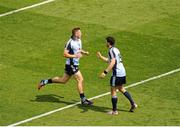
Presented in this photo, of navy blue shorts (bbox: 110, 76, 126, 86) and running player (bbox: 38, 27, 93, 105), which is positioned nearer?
navy blue shorts (bbox: 110, 76, 126, 86)

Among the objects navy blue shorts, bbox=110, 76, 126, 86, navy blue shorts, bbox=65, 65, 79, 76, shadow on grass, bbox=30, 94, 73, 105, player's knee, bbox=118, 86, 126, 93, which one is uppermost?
navy blue shorts, bbox=65, 65, 79, 76

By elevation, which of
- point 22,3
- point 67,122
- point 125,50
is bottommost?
point 67,122

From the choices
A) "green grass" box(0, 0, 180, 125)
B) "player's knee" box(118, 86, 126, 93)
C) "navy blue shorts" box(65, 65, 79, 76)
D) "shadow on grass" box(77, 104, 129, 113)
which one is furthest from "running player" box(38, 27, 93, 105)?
"player's knee" box(118, 86, 126, 93)

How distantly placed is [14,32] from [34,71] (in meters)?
4.33

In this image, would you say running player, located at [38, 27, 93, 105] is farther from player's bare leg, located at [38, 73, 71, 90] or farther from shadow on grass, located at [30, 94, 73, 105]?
shadow on grass, located at [30, 94, 73, 105]

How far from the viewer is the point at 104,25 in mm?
27984

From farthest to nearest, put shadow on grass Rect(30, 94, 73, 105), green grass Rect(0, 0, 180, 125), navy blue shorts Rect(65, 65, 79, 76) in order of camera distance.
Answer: shadow on grass Rect(30, 94, 73, 105) < navy blue shorts Rect(65, 65, 79, 76) < green grass Rect(0, 0, 180, 125)

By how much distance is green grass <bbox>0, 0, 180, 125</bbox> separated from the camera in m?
20.0

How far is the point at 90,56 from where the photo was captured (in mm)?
25000

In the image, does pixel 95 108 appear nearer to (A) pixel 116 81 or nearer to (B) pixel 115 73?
(A) pixel 116 81

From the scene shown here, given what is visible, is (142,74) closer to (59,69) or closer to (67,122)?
(59,69)

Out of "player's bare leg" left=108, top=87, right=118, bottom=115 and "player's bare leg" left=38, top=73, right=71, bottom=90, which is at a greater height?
"player's bare leg" left=38, top=73, right=71, bottom=90

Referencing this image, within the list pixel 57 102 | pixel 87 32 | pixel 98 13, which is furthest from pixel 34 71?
pixel 98 13

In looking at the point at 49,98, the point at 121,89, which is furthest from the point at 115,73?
the point at 49,98
